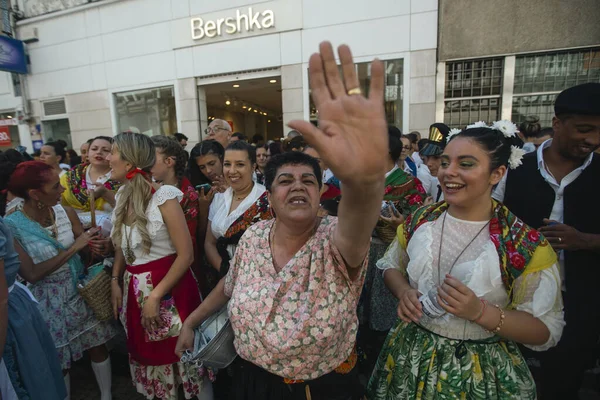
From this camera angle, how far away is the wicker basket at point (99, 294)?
235 cm

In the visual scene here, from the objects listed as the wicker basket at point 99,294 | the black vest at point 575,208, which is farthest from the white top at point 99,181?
the black vest at point 575,208

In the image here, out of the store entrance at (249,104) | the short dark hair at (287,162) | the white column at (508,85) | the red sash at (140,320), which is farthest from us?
the store entrance at (249,104)

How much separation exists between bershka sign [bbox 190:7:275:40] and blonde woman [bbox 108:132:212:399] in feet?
24.3

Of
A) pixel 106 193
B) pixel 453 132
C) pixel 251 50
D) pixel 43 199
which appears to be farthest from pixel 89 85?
pixel 453 132

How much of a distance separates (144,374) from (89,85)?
11.1 m

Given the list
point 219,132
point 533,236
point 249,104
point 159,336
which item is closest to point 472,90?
point 219,132

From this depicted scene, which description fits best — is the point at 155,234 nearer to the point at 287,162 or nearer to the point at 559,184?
the point at 287,162

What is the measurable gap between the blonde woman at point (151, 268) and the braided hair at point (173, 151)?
1.96 feet

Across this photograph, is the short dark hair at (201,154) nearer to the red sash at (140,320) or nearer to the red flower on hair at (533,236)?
the red sash at (140,320)

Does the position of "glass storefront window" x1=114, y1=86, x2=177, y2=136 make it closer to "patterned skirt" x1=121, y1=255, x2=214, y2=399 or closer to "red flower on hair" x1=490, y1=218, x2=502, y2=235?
"patterned skirt" x1=121, y1=255, x2=214, y2=399

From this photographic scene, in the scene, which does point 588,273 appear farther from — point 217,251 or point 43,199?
point 43,199

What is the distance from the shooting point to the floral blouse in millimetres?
1317

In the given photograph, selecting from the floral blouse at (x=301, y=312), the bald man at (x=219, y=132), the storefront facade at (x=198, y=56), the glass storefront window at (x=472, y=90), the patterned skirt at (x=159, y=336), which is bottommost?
the patterned skirt at (x=159, y=336)

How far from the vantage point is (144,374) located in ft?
7.54
